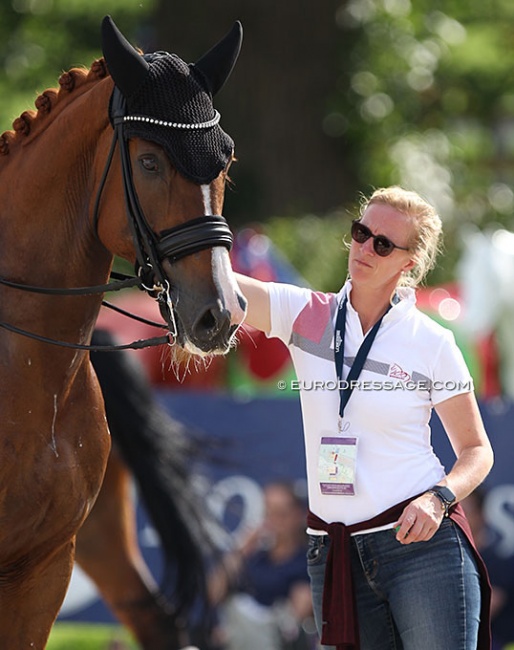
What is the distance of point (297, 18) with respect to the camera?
14078 millimetres

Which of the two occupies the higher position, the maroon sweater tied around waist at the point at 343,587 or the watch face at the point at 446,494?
the watch face at the point at 446,494

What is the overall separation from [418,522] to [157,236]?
100 centimetres

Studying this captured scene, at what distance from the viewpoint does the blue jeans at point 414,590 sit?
3248 millimetres

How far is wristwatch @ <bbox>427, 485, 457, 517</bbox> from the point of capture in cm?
324

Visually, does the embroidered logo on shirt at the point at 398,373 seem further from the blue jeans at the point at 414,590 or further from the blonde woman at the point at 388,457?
the blue jeans at the point at 414,590

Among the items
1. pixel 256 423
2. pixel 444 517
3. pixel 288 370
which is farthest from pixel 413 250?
pixel 288 370

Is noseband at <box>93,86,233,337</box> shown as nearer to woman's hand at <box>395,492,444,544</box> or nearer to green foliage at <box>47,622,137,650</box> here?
woman's hand at <box>395,492,444,544</box>

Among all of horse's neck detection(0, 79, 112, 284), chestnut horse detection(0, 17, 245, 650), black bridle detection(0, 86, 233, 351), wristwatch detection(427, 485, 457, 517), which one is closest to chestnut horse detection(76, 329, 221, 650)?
chestnut horse detection(0, 17, 245, 650)

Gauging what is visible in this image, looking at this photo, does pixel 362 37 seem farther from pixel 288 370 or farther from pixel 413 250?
pixel 413 250

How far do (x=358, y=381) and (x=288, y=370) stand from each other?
19.2 feet

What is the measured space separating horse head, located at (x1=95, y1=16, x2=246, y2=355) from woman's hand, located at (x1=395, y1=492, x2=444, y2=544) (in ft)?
2.11

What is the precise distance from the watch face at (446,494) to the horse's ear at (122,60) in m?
1.33

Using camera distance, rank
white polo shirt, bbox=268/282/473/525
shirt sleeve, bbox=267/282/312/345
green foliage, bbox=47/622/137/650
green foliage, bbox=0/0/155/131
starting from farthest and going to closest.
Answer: green foliage, bbox=0/0/155/131 < green foliage, bbox=47/622/137/650 < shirt sleeve, bbox=267/282/312/345 < white polo shirt, bbox=268/282/473/525

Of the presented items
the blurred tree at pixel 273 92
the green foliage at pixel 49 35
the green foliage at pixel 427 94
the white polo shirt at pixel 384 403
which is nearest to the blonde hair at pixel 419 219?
the white polo shirt at pixel 384 403
